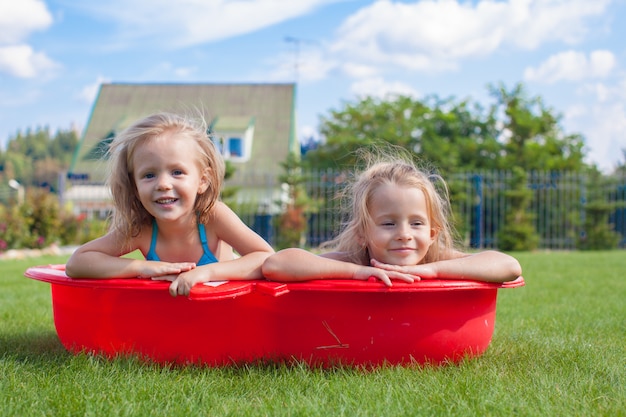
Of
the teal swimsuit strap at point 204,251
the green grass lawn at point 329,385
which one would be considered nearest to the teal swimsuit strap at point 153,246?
the teal swimsuit strap at point 204,251

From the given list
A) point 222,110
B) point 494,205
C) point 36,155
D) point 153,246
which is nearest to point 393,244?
point 153,246

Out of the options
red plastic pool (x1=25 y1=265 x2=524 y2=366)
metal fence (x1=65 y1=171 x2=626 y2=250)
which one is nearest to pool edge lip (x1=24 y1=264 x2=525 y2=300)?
red plastic pool (x1=25 y1=265 x2=524 y2=366)

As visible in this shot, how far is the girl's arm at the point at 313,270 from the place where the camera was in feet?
7.28

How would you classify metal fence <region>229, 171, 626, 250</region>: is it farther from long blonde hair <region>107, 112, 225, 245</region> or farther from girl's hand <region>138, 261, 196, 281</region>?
girl's hand <region>138, 261, 196, 281</region>

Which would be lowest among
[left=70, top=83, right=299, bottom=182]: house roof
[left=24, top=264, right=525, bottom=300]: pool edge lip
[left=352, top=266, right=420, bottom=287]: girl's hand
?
[left=24, top=264, right=525, bottom=300]: pool edge lip

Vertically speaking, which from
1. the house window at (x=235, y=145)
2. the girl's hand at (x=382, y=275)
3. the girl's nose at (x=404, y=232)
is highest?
the house window at (x=235, y=145)

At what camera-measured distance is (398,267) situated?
229 centimetres

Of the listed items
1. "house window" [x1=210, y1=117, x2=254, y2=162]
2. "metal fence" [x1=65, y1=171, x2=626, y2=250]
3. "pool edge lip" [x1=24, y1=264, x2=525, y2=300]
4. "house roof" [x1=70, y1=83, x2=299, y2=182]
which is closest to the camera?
"pool edge lip" [x1=24, y1=264, x2=525, y2=300]

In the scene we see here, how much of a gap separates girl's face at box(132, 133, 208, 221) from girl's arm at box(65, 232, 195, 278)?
9.3 inches

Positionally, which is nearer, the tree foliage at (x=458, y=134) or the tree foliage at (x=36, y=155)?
the tree foliage at (x=458, y=134)

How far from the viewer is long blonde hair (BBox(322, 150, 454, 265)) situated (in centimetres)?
257

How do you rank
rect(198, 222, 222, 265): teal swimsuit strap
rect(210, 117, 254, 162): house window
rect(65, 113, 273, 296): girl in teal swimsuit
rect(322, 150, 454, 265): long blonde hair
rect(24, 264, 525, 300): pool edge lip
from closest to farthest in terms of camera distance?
1. rect(24, 264, 525, 300): pool edge lip
2. rect(65, 113, 273, 296): girl in teal swimsuit
3. rect(322, 150, 454, 265): long blonde hair
4. rect(198, 222, 222, 265): teal swimsuit strap
5. rect(210, 117, 254, 162): house window

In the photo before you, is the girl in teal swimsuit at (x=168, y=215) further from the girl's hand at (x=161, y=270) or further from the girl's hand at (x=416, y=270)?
the girl's hand at (x=416, y=270)

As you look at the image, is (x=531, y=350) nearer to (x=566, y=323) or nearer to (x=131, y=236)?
(x=566, y=323)
